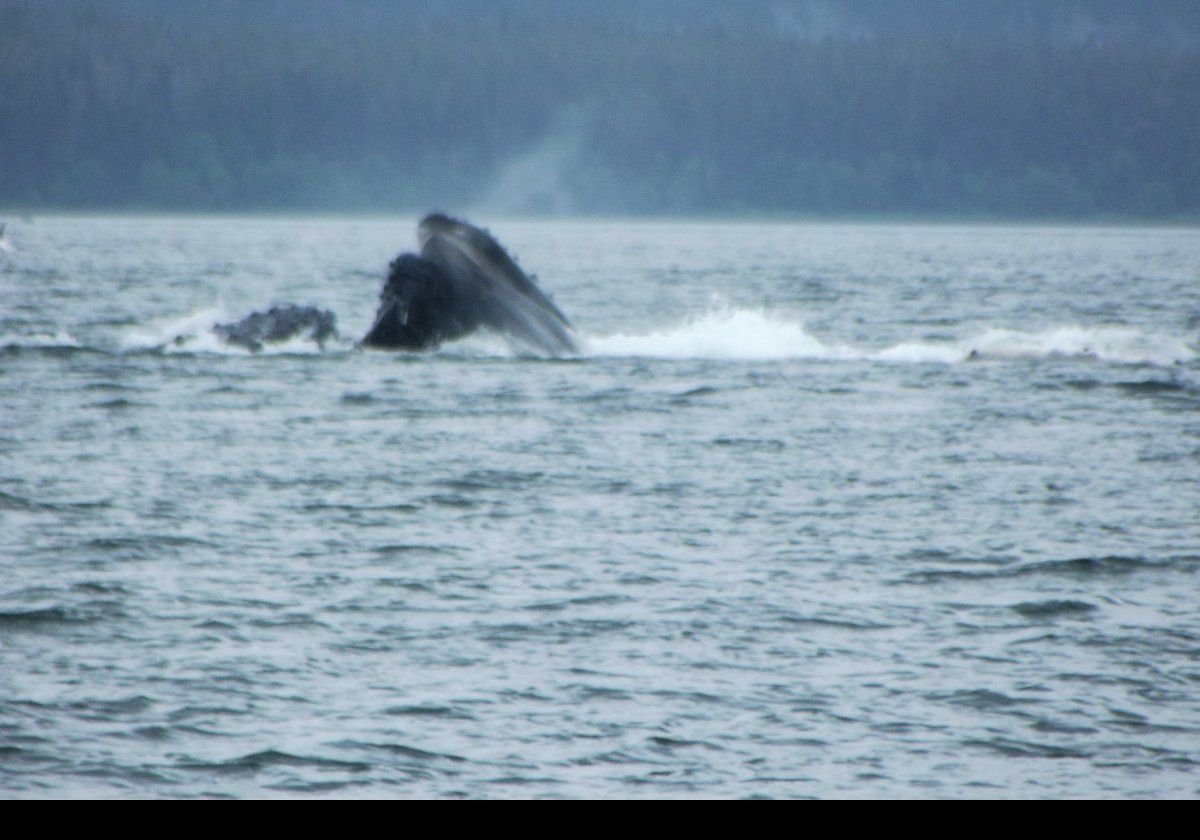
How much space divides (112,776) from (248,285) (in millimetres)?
51518

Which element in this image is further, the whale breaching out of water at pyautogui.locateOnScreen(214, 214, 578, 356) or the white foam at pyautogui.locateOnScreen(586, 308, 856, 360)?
the white foam at pyautogui.locateOnScreen(586, 308, 856, 360)

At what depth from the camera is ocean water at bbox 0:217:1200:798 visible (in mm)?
9102

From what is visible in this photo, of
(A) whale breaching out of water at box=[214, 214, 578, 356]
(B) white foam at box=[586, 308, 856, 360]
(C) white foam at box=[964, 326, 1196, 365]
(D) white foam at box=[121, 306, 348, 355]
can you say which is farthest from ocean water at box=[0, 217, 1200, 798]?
(B) white foam at box=[586, 308, 856, 360]

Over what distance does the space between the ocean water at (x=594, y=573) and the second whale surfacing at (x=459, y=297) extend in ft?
1.62

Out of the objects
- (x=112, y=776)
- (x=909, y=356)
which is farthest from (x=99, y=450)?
(x=909, y=356)

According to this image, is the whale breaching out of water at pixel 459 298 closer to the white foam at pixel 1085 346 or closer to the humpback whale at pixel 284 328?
the humpback whale at pixel 284 328

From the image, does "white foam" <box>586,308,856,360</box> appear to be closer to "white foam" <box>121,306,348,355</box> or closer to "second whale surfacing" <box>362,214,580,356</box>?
"second whale surfacing" <box>362,214,580,356</box>

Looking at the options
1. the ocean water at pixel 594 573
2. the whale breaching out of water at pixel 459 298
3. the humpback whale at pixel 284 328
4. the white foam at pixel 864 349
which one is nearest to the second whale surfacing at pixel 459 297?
the whale breaching out of water at pixel 459 298

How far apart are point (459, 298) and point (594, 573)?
1382 cm

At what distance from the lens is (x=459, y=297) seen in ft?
87.8

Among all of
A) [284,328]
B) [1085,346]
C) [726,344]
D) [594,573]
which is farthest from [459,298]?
[594,573]

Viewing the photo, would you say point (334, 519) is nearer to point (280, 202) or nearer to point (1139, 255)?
point (1139, 255)

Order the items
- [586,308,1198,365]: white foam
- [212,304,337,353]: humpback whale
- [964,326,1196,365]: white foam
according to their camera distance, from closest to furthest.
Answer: [212,304,337,353]: humpback whale < [586,308,1198,365]: white foam < [964,326,1196,365]: white foam

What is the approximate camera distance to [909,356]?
105 feet
